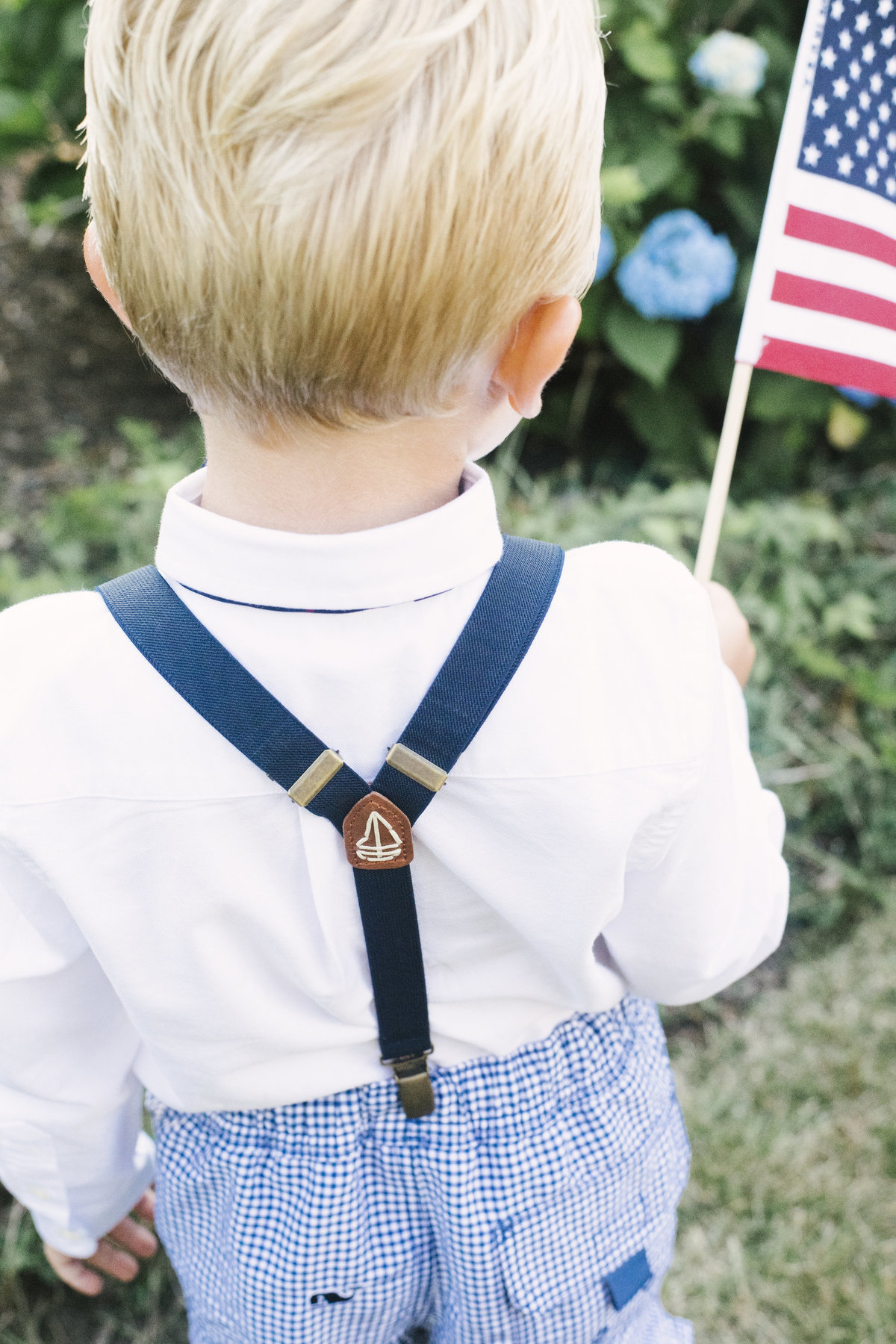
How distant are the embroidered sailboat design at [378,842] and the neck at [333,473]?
23cm

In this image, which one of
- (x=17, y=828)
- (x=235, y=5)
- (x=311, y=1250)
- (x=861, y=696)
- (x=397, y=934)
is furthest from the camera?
(x=861, y=696)

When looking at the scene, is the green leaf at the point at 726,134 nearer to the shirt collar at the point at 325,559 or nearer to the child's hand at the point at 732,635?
the child's hand at the point at 732,635

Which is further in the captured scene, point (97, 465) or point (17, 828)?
point (97, 465)

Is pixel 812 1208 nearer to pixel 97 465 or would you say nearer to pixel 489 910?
pixel 489 910

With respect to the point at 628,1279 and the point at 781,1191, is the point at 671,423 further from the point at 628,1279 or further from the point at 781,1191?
the point at 628,1279

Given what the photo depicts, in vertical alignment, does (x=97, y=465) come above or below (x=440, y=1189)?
below

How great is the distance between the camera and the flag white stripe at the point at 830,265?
131cm

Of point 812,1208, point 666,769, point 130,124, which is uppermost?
point 130,124

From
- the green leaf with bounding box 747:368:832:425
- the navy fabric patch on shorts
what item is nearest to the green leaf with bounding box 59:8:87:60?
the green leaf with bounding box 747:368:832:425

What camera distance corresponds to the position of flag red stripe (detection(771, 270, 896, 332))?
52.0 inches

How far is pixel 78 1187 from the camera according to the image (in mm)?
1218

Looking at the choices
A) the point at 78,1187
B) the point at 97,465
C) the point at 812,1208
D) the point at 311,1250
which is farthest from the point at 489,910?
the point at 97,465

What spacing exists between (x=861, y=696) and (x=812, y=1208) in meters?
1.20

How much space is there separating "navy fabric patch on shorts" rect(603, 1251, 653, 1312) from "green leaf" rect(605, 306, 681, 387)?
2183mm
